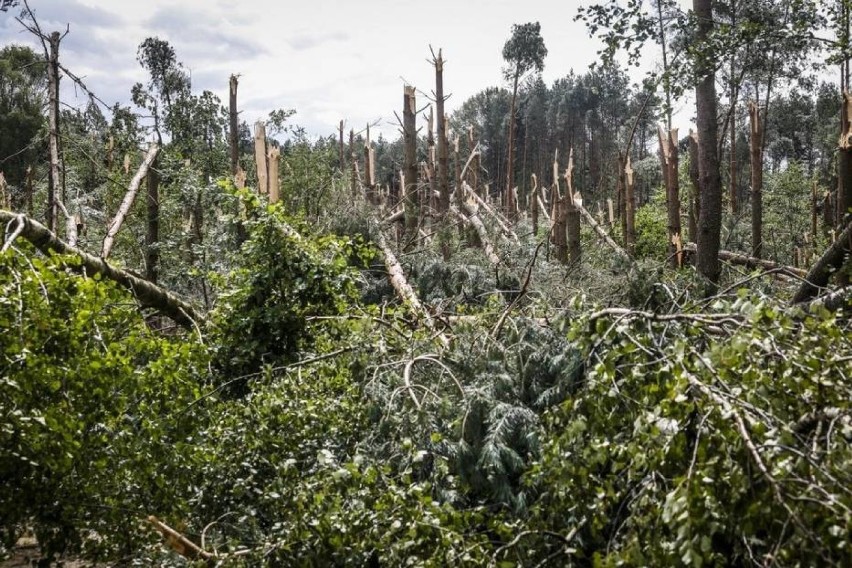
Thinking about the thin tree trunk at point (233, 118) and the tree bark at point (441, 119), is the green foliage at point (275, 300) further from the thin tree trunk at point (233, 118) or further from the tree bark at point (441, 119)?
the thin tree trunk at point (233, 118)

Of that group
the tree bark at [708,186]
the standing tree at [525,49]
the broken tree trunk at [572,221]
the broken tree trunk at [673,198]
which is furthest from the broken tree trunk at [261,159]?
the standing tree at [525,49]

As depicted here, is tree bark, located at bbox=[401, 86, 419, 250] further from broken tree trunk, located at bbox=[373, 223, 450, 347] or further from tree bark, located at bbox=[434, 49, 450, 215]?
broken tree trunk, located at bbox=[373, 223, 450, 347]

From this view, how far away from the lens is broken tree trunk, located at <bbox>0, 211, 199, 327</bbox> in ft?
14.8

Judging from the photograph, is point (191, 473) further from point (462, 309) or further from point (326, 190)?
point (326, 190)

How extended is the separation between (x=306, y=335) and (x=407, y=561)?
3426 mm

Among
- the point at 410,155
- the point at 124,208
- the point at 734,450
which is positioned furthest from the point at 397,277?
the point at 734,450

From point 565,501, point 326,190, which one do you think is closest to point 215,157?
point 326,190

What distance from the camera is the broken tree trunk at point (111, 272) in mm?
4505

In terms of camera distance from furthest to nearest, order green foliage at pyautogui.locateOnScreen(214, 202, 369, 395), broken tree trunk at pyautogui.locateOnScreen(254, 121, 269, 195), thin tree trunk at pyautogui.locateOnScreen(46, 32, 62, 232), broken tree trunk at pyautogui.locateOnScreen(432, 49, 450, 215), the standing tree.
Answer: the standing tree, broken tree trunk at pyautogui.locateOnScreen(432, 49, 450, 215), broken tree trunk at pyautogui.locateOnScreen(254, 121, 269, 195), thin tree trunk at pyautogui.locateOnScreen(46, 32, 62, 232), green foliage at pyautogui.locateOnScreen(214, 202, 369, 395)

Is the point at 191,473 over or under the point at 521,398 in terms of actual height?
under

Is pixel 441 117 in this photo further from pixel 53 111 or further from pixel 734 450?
pixel 734 450

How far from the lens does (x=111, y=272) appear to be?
530 centimetres

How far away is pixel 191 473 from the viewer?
386cm

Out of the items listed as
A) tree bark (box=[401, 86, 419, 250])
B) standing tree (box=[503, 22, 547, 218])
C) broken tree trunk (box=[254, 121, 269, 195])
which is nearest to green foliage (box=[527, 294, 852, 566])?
tree bark (box=[401, 86, 419, 250])
